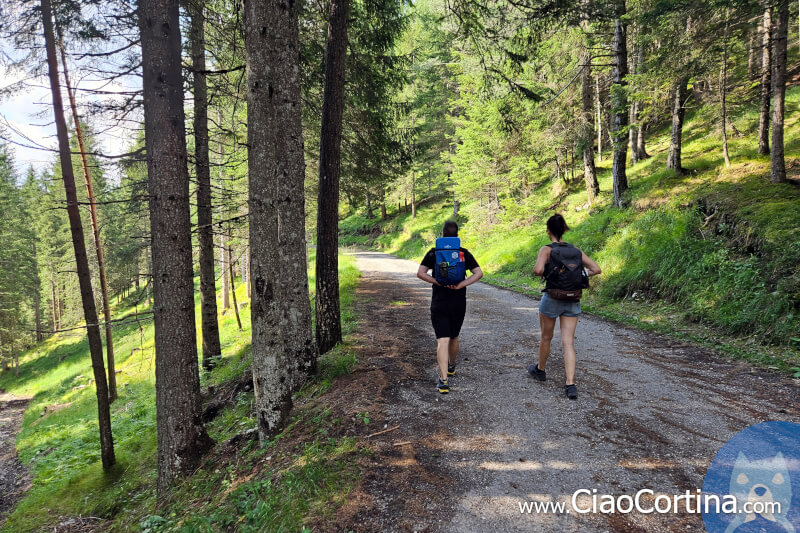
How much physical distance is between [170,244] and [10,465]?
14299mm

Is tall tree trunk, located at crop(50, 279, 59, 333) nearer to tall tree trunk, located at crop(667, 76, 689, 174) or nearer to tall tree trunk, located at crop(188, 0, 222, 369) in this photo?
tall tree trunk, located at crop(188, 0, 222, 369)

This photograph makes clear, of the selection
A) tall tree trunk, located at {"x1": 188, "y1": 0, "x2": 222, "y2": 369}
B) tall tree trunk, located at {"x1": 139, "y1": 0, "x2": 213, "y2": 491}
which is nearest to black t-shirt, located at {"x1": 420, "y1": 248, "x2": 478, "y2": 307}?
tall tree trunk, located at {"x1": 139, "y1": 0, "x2": 213, "y2": 491}

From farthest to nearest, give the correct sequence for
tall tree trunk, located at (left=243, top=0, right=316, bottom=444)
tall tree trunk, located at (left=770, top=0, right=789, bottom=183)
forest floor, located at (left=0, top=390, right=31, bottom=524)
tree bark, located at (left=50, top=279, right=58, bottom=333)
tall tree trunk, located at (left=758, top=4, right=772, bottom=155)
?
1. tree bark, located at (left=50, top=279, right=58, bottom=333)
2. forest floor, located at (left=0, top=390, right=31, bottom=524)
3. tall tree trunk, located at (left=758, top=4, right=772, bottom=155)
4. tall tree trunk, located at (left=770, top=0, right=789, bottom=183)
5. tall tree trunk, located at (left=243, top=0, right=316, bottom=444)

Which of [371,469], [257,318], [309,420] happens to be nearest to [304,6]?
[257,318]

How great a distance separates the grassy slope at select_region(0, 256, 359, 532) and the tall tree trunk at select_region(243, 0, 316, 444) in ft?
2.45

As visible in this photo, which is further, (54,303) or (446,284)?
(54,303)

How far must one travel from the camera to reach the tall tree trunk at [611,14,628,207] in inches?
462

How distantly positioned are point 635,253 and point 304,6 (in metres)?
10.2

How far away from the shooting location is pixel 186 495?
4391 mm

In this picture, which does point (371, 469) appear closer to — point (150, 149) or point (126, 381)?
point (150, 149)

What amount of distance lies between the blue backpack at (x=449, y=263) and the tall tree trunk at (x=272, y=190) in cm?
196

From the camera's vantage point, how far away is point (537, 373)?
204 inches

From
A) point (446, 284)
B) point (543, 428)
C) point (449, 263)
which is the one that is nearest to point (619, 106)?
point (449, 263)

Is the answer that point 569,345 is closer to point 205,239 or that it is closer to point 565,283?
point 565,283
